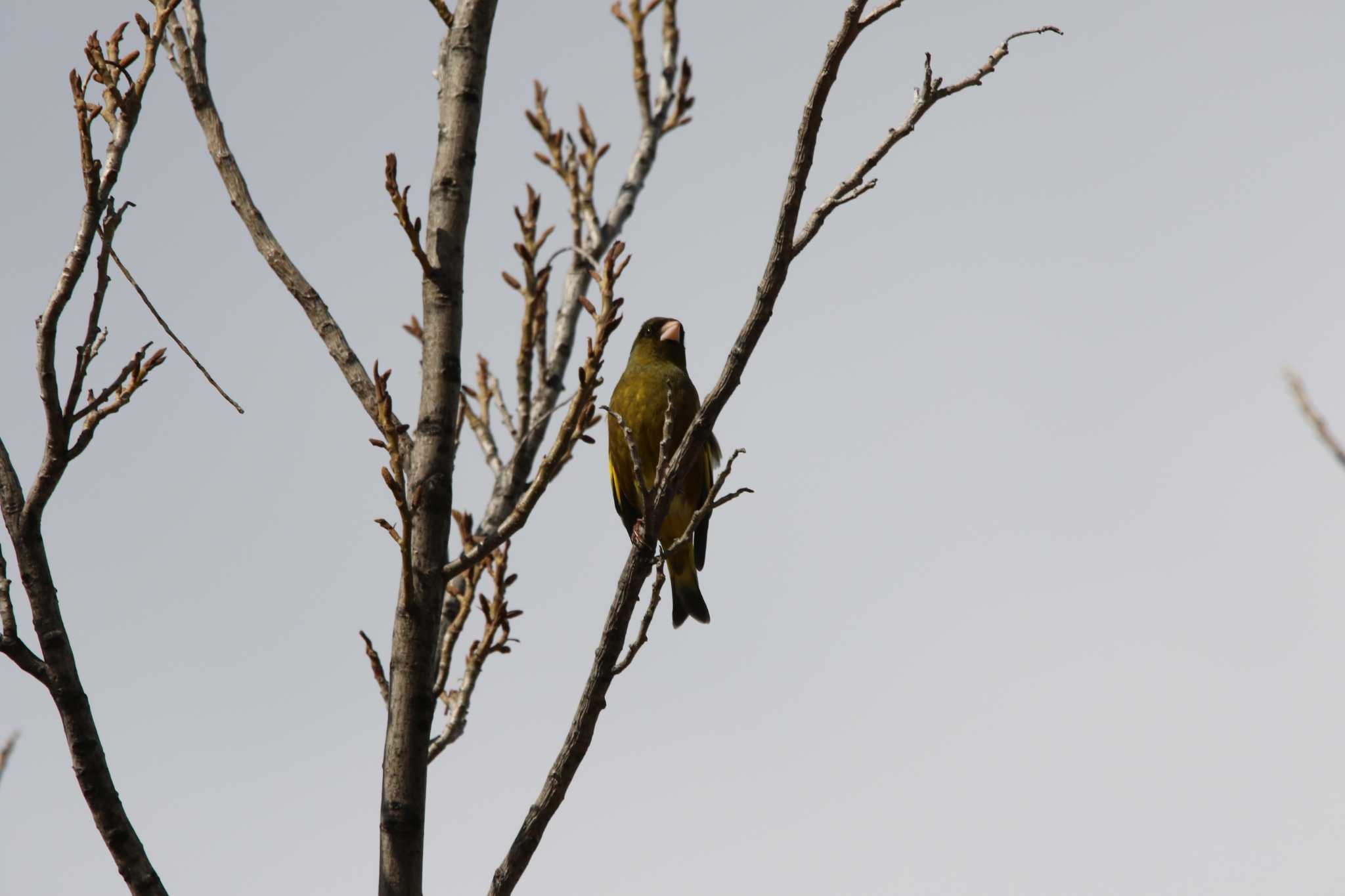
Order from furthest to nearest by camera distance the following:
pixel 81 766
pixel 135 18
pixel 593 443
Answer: pixel 135 18 → pixel 593 443 → pixel 81 766

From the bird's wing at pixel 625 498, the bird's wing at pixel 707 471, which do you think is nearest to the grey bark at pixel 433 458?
the bird's wing at pixel 707 471

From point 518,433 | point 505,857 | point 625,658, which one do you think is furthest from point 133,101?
point 518,433

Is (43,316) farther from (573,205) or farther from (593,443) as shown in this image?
(573,205)

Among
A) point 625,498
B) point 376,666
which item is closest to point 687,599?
point 625,498

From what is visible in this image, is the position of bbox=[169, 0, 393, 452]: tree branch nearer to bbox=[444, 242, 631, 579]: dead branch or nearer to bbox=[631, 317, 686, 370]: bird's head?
bbox=[444, 242, 631, 579]: dead branch

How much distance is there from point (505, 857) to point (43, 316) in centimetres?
154

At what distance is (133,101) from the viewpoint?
2969 mm

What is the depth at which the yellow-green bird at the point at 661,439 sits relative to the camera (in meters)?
5.77

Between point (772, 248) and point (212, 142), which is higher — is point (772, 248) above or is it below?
below

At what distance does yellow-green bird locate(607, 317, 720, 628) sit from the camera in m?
5.77

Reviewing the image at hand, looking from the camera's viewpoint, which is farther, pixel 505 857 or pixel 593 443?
pixel 593 443

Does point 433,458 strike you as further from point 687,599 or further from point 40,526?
point 687,599

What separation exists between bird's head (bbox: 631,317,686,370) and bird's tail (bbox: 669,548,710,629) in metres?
1.09

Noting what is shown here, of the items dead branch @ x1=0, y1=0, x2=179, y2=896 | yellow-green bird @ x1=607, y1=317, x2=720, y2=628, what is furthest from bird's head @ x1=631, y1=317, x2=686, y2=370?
dead branch @ x1=0, y1=0, x2=179, y2=896
